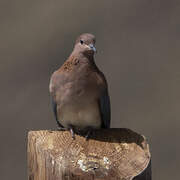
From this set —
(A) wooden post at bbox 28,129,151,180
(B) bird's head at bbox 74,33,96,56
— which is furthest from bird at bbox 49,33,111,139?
(A) wooden post at bbox 28,129,151,180

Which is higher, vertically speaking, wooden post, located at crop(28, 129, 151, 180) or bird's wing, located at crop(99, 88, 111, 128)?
bird's wing, located at crop(99, 88, 111, 128)

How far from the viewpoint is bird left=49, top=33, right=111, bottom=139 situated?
741 cm

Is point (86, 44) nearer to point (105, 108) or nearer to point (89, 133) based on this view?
point (105, 108)

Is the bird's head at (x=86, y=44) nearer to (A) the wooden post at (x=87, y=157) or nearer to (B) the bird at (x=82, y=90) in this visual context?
(B) the bird at (x=82, y=90)

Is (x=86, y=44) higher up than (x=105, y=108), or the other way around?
(x=86, y=44)

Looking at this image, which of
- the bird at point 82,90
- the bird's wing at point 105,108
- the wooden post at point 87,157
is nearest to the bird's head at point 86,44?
the bird at point 82,90

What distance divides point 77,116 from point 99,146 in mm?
1172

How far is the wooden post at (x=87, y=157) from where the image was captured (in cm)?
593

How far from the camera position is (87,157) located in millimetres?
6180

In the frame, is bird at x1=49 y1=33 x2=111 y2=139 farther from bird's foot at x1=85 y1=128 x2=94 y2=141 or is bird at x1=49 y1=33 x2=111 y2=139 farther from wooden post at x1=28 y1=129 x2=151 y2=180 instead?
wooden post at x1=28 y1=129 x2=151 y2=180

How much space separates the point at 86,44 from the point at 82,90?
0.41m

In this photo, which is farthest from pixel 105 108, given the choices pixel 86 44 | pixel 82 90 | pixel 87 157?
pixel 87 157

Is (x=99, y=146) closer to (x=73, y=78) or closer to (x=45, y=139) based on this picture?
(x=45, y=139)

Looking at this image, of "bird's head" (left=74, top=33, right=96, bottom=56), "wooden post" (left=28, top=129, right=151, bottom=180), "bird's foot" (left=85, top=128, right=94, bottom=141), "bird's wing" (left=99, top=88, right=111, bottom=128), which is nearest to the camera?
"wooden post" (left=28, top=129, right=151, bottom=180)
